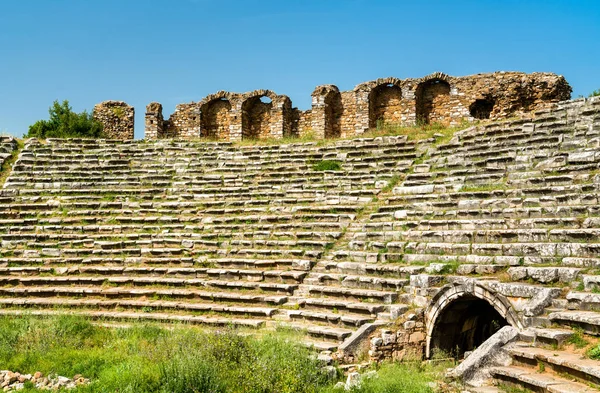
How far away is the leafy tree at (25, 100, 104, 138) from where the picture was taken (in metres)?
24.2

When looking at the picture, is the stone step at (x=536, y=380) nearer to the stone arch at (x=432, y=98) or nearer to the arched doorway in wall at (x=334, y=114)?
the stone arch at (x=432, y=98)

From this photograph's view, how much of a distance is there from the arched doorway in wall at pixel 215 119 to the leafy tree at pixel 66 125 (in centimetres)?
453

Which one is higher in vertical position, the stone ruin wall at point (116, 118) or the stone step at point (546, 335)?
the stone ruin wall at point (116, 118)

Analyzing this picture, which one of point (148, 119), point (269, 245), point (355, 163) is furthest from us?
point (148, 119)

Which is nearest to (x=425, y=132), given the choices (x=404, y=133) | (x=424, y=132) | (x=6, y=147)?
(x=424, y=132)

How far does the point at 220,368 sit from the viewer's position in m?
8.00

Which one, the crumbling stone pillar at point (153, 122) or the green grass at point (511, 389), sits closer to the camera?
the green grass at point (511, 389)

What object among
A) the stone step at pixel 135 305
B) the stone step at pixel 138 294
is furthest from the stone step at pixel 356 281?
the stone step at pixel 135 305

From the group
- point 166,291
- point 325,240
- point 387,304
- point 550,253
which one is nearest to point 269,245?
point 325,240

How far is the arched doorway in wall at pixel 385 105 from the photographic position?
22312 millimetres

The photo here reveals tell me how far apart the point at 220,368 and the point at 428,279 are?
432cm

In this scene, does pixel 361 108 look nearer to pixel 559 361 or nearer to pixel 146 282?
pixel 146 282

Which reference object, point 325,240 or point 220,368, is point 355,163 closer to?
point 325,240

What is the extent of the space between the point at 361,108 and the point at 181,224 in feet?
31.9
